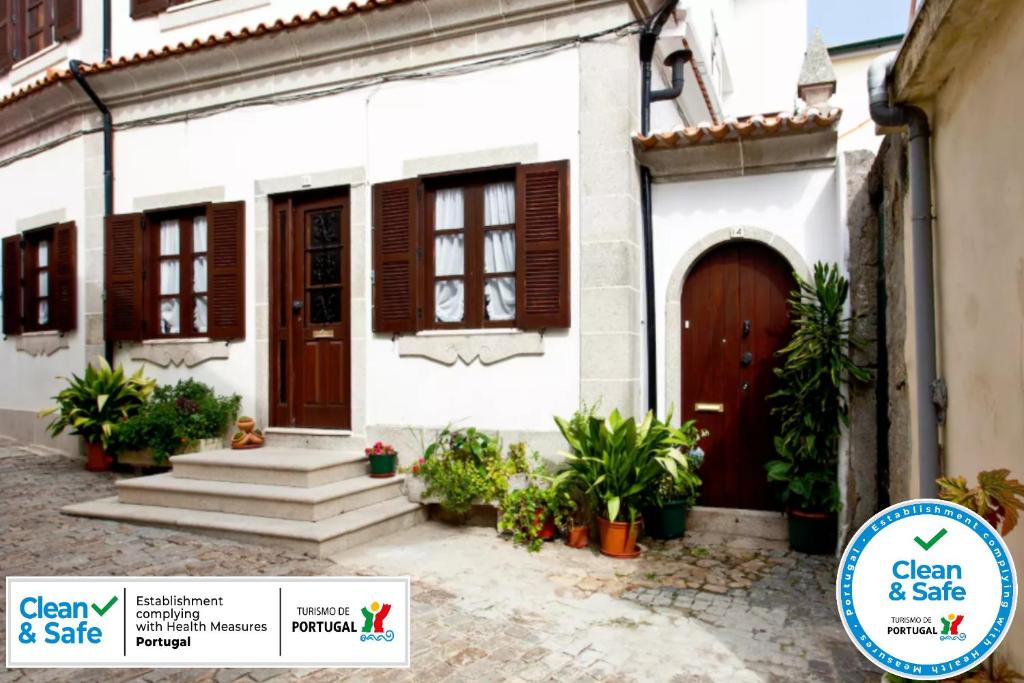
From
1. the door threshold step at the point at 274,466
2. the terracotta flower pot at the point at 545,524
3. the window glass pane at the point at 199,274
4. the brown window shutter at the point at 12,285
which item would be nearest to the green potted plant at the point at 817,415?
the terracotta flower pot at the point at 545,524

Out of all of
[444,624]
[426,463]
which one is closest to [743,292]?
[426,463]

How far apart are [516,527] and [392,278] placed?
2.64 meters

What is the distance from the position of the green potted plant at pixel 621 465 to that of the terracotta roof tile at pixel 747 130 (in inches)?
90.9

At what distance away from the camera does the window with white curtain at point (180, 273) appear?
26.4ft

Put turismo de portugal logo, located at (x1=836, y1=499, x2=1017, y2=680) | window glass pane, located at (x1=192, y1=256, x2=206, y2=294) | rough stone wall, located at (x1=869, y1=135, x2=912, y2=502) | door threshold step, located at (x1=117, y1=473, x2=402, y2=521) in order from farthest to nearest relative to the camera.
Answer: window glass pane, located at (x1=192, y1=256, x2=206, y2=294) < door threshold step, located at (x1=117, y1=473, x2=402, y2=521) < rough stone wall, located at (x1=869, y1=135, x2=912, y2=502) < turismo de portugal logo, located at (x1=836, y1=499, x2=1017, y2=680)

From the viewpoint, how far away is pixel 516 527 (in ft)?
19.1

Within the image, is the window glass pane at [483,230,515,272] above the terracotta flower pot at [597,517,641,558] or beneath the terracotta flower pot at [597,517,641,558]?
above

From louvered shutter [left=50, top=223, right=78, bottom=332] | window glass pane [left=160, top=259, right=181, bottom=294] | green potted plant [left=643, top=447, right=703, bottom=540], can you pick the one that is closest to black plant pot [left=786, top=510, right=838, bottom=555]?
green potted plant [left=643, top=447, right=703, bottom=540]

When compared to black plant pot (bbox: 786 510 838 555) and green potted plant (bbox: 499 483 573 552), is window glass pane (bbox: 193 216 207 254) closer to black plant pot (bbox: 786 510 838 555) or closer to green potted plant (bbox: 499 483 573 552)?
green potted plant (bbox: 499 483 573 552)

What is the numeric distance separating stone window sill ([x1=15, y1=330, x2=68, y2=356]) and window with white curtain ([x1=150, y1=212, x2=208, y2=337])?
1799 mm

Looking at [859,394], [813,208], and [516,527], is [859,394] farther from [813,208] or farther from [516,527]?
[516,527]

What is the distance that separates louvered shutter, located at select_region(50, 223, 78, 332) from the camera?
8.84m

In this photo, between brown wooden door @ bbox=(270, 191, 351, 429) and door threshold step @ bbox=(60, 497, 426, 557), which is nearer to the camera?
door threshold step @ bbox=(60, 497, 426, 557)

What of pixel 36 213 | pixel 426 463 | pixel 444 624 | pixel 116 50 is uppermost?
pixel 116 50
